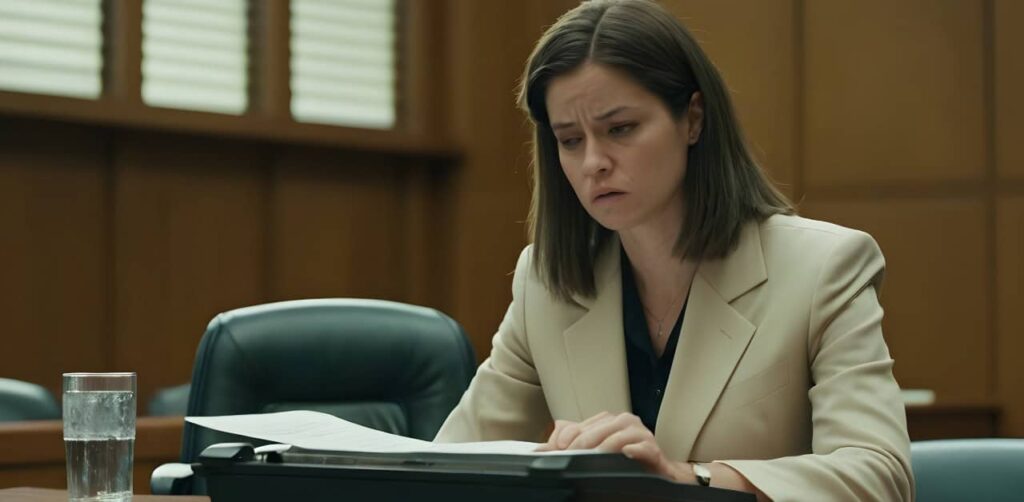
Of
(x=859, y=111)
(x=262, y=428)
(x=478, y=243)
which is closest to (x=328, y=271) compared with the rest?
(x=478, y=243)

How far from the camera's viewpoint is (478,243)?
239 inches

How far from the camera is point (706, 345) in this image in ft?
6.19

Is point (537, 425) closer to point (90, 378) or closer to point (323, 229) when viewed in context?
point (90, 378)

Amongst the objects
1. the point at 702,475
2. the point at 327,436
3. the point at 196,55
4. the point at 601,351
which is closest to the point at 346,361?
the point at 601,351

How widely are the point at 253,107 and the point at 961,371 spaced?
2.93 m

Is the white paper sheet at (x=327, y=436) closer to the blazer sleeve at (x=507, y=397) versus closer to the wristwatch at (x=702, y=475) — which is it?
the wristwatch at (x=702, y=475)

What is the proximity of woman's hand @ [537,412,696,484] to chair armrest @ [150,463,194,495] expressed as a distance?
103 centimetres

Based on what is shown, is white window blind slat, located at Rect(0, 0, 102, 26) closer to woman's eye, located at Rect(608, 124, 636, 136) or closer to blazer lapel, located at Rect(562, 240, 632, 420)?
blazer lapel, located at Rect(562, 240, 632, 420)

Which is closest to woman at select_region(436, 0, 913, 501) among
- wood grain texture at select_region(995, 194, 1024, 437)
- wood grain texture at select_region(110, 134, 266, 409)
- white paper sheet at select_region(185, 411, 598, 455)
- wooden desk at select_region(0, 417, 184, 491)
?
white paper sheet at select_region(185, 411, 598, 455)

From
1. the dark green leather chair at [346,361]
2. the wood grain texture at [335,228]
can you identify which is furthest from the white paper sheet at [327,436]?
the wood grain texture at [335,228]

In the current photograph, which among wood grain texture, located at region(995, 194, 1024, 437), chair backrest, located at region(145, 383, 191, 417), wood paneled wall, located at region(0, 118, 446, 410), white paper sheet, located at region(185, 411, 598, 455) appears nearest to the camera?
white paper sheet, located at region(185, 411, 598, 455)

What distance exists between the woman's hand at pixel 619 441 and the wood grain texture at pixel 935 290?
12.0 feet

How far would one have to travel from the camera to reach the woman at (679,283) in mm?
1776

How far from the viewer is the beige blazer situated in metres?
1.64
